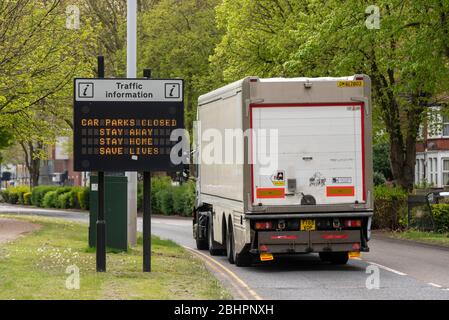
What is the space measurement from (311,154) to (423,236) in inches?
484

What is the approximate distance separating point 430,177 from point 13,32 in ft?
122

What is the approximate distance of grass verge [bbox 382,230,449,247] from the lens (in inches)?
1102

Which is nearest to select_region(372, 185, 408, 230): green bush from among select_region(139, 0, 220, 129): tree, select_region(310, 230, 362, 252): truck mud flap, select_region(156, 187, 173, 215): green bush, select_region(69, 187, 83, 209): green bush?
select_region(310, 230, 362, 252): truck mud flap

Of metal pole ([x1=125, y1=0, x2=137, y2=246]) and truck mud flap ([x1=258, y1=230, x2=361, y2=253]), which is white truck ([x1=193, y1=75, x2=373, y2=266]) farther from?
metal pole ([x1=125, y1=0, x2=137, y2=246])

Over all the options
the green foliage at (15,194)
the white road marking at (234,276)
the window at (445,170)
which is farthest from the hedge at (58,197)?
the white road marking at (234,276)

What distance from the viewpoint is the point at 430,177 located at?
199ft

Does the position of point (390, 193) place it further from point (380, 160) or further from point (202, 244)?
point (380, 160)

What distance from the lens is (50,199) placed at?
69.9m

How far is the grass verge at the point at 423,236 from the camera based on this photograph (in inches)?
1102

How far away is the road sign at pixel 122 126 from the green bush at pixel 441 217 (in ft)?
52.0
